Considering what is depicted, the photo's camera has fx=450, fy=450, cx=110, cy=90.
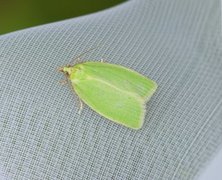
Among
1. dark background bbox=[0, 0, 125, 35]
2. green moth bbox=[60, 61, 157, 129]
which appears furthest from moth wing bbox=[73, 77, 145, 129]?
dark background bbox=[0, 0, 125, 35]

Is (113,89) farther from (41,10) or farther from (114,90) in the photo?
(41,10)

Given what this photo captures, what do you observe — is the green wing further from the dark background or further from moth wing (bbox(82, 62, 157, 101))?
the dark background

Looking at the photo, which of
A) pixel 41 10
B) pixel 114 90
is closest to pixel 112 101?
pixel 114 90

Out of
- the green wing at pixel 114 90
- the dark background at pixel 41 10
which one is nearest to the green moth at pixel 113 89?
the green wing at pixel 114 90

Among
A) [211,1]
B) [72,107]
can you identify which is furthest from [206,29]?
[72,107]

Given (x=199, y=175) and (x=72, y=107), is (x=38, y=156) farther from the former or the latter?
(x=199, y=175)

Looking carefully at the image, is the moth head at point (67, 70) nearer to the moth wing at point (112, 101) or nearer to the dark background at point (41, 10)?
the moth wing at point (112, 101)
